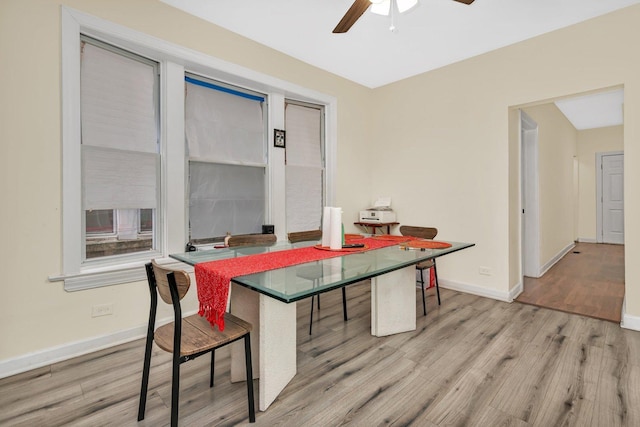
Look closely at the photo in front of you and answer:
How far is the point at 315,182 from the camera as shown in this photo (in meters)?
4.25

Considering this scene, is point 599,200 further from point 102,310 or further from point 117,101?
point 102,310

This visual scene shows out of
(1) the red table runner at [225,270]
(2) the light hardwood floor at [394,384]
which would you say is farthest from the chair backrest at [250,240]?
(2) the light hardwood floor at [394,384]

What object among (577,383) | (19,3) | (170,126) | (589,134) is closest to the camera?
(577,383)

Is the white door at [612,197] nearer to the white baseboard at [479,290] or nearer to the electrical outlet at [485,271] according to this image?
the white baseboard at [479,290]

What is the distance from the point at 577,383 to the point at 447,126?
2942 millimetres

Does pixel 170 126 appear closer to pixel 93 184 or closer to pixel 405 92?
pixel 93 184

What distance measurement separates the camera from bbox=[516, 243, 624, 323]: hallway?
3.30 metres

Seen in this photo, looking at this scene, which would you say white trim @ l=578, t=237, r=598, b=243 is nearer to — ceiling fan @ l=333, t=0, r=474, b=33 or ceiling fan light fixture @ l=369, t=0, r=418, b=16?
ceiling fan @ l=333, t=0, r=474, b=33

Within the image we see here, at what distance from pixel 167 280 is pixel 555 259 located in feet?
20.8

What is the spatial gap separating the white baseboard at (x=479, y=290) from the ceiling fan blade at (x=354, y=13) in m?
A: 3.13

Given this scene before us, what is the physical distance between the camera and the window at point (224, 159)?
3.16 m

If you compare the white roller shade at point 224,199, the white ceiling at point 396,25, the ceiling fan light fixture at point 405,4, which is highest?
the white ceiling at point 396,25

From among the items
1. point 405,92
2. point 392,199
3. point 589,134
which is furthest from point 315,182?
point 589,134

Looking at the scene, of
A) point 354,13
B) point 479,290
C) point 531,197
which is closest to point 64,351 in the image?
point 354,13
